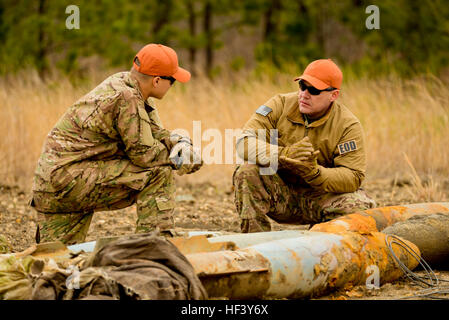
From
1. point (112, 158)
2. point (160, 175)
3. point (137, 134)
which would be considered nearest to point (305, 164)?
point (160, 175)

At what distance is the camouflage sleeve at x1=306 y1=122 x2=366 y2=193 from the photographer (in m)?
5.21

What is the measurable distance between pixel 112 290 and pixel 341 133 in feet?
8.72

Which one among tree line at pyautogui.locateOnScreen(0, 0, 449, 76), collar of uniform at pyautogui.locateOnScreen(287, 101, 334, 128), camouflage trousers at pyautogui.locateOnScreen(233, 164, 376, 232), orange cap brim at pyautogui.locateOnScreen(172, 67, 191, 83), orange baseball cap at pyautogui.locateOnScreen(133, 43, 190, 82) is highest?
tree line at pyautogui.locateOnScreen(0, 0, 449, 76)

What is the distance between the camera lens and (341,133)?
5.39 meters

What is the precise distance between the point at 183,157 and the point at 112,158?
542 mm

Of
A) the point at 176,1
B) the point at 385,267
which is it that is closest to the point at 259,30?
the point at 176,1

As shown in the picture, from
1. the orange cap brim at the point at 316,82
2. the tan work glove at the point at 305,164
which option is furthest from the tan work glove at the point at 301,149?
the orange cap brim at the point at 316,82

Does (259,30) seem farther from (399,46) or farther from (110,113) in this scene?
(110,113)

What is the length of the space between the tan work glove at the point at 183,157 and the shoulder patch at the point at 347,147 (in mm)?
1140

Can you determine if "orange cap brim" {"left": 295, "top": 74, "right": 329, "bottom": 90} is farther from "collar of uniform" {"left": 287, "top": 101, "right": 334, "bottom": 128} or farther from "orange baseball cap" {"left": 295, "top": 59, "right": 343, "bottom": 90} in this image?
"collar of uniform" {"left": 287, "top": 101, "right": 334, "bottom": 128}

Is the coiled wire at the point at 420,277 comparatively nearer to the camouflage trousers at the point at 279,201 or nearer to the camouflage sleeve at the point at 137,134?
the camouflage trousers at the point at 279,201

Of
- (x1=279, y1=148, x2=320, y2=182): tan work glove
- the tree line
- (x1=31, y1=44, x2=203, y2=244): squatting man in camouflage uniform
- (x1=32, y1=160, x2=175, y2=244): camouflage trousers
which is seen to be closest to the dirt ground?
(x1=32, y1=160, x2=175, y2=244): camouflage trousers

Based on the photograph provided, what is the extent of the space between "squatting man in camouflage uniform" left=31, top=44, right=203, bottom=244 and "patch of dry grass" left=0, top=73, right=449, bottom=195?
135 inches

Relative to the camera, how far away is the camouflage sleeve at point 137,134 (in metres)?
4.89
